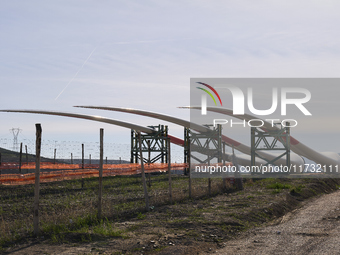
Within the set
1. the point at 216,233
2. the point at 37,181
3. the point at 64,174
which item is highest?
the point at 37,181

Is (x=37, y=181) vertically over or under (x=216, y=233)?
over

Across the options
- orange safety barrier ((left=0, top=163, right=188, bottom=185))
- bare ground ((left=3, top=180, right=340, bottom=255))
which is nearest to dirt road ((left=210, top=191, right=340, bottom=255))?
bare ground ((left=3, top=180, right=340, bottom=255))

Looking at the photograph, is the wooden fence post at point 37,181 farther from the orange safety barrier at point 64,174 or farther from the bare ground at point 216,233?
the orange safety barrier at point 64,174

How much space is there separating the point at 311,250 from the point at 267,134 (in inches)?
1288

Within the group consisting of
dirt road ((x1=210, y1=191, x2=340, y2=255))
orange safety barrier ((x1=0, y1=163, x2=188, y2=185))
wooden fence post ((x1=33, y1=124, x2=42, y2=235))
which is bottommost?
dirt road ((x1=210, y1=191, x2=340, y2=255))

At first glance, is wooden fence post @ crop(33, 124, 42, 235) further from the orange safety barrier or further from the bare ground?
the orange safety barrier

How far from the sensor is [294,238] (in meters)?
10.1

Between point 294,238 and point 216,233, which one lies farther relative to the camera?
point 216,233

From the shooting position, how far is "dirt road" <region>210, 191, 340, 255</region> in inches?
352

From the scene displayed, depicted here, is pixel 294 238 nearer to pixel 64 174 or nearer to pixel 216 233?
pixel 216 233

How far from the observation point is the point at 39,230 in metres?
9.94

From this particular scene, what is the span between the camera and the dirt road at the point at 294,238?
895 cm

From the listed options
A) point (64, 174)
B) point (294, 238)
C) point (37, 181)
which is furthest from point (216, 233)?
point (64, 174)

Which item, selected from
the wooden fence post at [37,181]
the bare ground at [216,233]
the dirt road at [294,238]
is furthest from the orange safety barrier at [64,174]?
the dirt road at [294,238]
